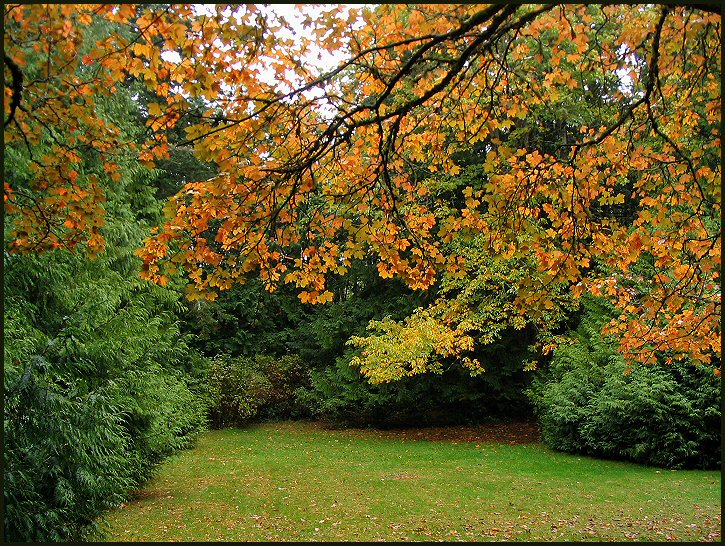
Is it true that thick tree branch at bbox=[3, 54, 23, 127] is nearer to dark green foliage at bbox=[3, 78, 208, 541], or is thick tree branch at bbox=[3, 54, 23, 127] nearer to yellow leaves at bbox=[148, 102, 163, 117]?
yellow leaves at bbox=[148, 102, 163, 117]

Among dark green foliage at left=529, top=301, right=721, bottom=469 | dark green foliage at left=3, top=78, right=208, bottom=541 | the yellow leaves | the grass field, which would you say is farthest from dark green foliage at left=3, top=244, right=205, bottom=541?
dark green foliage at left=529, top=301, right=721, bottom=469

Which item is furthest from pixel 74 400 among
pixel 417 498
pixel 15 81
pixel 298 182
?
pixel 417 498

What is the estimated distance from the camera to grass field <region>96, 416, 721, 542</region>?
22.9 ft

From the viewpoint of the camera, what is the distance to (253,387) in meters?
18.2

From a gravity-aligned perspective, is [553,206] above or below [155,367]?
above

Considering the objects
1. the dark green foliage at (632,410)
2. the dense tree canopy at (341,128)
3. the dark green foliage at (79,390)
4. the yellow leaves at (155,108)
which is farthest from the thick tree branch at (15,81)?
the dark green foliage at (632,410)

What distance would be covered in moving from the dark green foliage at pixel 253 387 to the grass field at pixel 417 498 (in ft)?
12.0

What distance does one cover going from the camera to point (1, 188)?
3967 mm

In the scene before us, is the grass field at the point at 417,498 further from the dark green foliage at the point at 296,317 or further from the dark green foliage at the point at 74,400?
the dark green foliage at the point at 296,317

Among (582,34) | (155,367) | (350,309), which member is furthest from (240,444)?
(582,34)

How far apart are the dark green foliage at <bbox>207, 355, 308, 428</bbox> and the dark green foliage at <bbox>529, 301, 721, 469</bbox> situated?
8487 mm

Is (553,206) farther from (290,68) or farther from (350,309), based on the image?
(350,309)

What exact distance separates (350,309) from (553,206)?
1306 cm

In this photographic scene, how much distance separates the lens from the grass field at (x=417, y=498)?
22.9 ft
